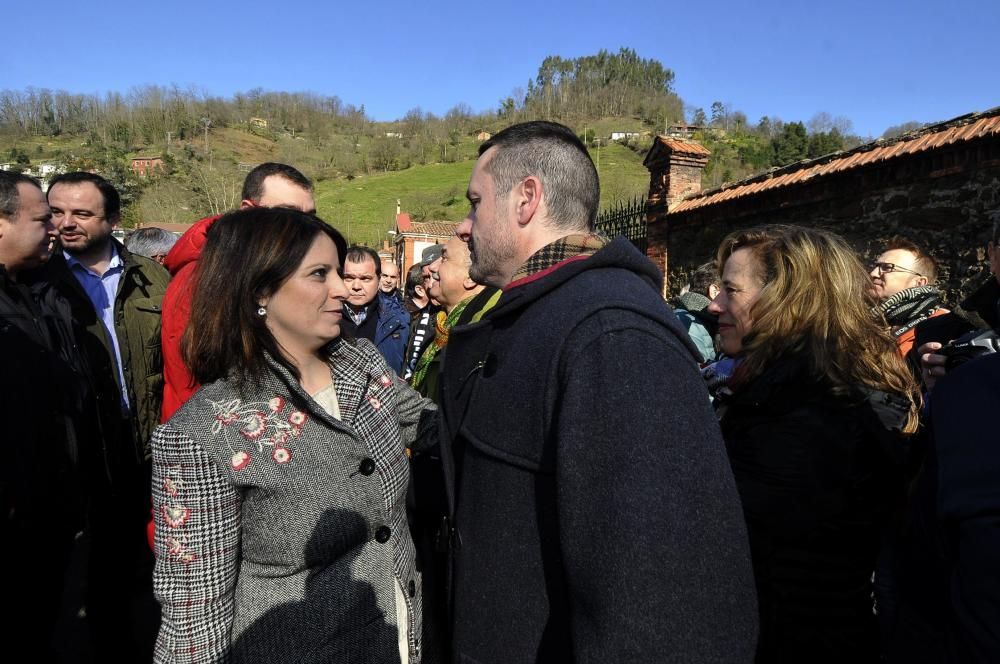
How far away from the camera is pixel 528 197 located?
153 cm

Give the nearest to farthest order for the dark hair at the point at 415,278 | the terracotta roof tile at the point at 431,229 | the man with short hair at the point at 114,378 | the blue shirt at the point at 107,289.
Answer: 1. the man with short hair at the point at 114,378
2. the blue shirt at the point at 107,289
3. the dark hair at the point at 415,278
4. the terracotta roof tile at the point at 431,229

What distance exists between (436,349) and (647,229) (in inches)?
253

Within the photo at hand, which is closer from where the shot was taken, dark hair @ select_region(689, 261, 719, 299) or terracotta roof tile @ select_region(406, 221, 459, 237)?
dark hair @ select_region(689, 261, 719, 299)

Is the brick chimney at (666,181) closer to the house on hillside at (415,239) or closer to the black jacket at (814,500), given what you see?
the black jacket at (814,500)

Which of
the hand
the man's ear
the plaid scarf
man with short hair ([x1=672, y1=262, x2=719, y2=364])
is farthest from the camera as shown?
man with short hair ([x1=672, y1=262, x2=719, y2=364])

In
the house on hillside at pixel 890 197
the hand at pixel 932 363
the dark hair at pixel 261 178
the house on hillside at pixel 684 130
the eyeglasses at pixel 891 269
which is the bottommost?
the hand at pixel 932 363

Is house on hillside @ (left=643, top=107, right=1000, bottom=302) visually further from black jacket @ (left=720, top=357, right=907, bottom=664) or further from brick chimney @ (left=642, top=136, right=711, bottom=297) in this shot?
black jacket @ (left=720, top=357, right=907, bottom=664)

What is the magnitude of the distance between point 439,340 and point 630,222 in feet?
22.5

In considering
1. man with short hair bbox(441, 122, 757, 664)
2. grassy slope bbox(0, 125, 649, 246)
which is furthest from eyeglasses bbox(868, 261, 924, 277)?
grassy slope bbox(0, 125, 649, 246)

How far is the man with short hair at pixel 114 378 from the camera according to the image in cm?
299

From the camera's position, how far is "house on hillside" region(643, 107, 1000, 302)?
489cm

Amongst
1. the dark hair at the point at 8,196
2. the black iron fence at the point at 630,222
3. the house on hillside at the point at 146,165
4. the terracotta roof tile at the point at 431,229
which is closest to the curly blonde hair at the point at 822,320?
the dark hair at the point at 8,196

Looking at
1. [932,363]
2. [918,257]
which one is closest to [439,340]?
[932,363]

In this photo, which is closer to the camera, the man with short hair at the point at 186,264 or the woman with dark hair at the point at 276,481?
the woman with dark hair at the point at 276,481
